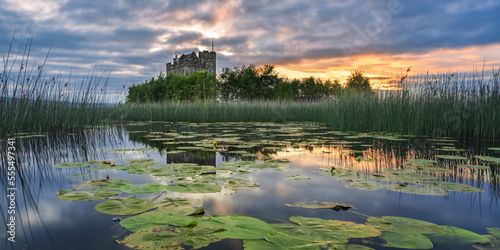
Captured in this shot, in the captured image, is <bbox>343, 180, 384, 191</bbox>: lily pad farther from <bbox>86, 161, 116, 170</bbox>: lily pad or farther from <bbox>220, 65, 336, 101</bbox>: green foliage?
<bbox>220, 65, 336, 101</bbox>: green foliage

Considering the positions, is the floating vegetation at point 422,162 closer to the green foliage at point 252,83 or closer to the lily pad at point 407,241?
the lily pad at point 407,241

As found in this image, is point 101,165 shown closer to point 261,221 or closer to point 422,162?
point 261,221

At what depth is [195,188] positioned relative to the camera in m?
2.16

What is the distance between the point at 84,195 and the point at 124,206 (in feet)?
1.47

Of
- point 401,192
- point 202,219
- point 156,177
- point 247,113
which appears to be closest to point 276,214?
point 202,219

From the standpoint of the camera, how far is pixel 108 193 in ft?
6.81

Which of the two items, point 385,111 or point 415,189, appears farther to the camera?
point 385,111

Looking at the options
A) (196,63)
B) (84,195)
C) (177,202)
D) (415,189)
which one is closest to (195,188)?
(177,202)

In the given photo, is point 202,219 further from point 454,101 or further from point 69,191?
point 454,101

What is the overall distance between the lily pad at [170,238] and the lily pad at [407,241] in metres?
0.81

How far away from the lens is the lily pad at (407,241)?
1279 millimetres

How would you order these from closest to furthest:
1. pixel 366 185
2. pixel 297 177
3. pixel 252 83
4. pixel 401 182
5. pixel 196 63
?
pixel 366 185 < pixel 401 182 < pixel 297 177 < pixel 252 83 < pixel 196 63

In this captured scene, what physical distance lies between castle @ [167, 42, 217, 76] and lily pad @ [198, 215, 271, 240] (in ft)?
176

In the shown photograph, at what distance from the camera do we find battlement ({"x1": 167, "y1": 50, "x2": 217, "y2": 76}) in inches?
2141
